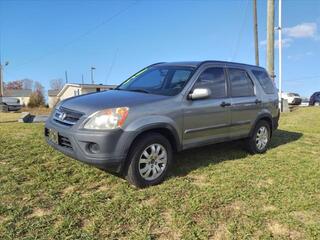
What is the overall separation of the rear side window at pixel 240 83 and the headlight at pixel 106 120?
2.51 m

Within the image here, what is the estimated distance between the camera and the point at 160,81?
5.70 m

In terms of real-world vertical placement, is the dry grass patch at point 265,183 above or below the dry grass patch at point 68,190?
below

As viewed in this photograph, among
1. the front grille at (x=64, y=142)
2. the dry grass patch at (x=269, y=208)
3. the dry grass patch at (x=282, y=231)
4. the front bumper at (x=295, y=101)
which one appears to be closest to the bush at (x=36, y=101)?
the front bumper at (x=295, y=101)

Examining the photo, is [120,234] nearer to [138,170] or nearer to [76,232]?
[76,232]

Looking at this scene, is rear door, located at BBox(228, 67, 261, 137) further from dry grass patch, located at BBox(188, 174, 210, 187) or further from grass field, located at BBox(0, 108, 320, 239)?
dry grass patch, located at BBox(188, 174, 210, 187)

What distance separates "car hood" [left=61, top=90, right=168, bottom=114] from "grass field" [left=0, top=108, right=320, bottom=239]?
3.33 feet

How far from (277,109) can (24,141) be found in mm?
5200

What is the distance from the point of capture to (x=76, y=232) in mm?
3473

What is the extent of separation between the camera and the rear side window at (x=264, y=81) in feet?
23.2

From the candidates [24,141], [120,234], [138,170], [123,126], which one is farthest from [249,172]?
[24,141]

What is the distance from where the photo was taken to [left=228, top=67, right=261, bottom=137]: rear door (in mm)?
6219

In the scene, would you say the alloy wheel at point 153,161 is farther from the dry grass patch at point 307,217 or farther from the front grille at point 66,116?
the dry grass patch at point 307,217

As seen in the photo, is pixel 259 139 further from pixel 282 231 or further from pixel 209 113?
pixel 282 231

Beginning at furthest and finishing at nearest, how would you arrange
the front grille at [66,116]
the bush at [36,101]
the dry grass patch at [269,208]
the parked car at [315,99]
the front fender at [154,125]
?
1. the bush at [36,101]
2. the parked car at [315,99]
3. the front grille at [66,116]
4. the front fender at [154,125]
5. the dry grass patch at [269,208]
